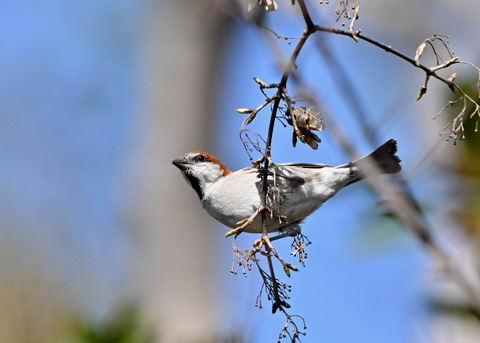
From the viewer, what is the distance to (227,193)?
10.9ft

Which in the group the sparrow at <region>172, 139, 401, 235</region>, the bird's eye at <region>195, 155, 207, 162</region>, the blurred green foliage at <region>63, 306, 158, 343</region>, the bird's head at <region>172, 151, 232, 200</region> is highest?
the bird's eye at <region>195, 155, 207, 162</region>

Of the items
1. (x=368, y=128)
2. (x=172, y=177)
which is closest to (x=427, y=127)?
(x=172, y=177)

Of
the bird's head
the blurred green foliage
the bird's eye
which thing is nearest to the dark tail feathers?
the bird's head

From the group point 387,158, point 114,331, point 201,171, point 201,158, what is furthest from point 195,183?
point 114,331

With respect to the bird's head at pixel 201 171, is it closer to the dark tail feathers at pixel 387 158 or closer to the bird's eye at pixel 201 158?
the bird's eye at pixel 201 158

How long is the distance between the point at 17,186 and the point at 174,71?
14.5 ft

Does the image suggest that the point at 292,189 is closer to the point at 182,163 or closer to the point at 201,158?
the point at 201,158

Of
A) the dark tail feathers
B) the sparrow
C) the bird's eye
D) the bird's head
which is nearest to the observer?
the sparrow

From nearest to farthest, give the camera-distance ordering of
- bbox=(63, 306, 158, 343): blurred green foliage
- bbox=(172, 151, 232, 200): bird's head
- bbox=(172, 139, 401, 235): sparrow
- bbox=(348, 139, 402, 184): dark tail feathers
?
bbox=(63, 306, 158, 343): blurred green foliage, bbox=(172, 139, 401, 235): sparrow, bbox=(348, 139, 402, 184): dark tail feathers, bbox=(172, 151, 232, 200): bird's head

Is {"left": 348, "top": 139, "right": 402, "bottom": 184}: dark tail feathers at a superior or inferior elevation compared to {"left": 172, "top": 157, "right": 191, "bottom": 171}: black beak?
inferior

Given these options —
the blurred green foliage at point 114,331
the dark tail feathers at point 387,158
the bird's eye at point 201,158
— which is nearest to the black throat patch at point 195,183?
the bird's eye at point 201,158

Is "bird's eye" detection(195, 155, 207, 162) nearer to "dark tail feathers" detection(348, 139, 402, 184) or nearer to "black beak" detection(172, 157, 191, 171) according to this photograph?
"black beak" detection(172, 157, 191, 171)

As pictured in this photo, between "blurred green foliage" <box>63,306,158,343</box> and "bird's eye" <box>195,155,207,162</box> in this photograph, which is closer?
"blurred green foliage" <box>63,306,158,343</box>

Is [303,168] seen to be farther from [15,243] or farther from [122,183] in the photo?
[15,243]
